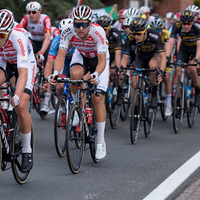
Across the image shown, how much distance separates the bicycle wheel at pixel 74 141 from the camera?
625 centimetres

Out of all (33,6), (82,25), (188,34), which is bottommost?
(188,34)

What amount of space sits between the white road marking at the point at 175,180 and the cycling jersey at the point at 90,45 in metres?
1.48

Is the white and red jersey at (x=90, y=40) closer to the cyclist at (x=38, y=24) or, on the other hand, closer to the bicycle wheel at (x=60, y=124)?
the bicycle wheel at (x=60, y=124)

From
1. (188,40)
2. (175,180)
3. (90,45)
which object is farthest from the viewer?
(188,40)

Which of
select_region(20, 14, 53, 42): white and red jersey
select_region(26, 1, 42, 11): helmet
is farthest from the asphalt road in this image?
select_region(26, 1, 42, 11): helmet

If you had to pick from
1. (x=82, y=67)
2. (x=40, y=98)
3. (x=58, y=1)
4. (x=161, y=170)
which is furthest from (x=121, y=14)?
(x=58, y=1)

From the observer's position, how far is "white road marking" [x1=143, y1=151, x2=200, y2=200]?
548 centimetres

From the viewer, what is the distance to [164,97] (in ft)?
33.1

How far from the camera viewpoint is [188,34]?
33.5 feet

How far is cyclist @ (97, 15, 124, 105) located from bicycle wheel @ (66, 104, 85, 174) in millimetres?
3354

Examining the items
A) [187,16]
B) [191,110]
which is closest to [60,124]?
[191,110]

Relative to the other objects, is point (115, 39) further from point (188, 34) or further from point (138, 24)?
point (138, 24)

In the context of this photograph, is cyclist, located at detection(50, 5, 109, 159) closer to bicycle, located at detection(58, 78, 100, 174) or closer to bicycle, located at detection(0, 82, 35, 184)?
bicycle, located at detection(58, 78, 100, 174)

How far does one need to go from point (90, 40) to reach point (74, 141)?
1425 mm
